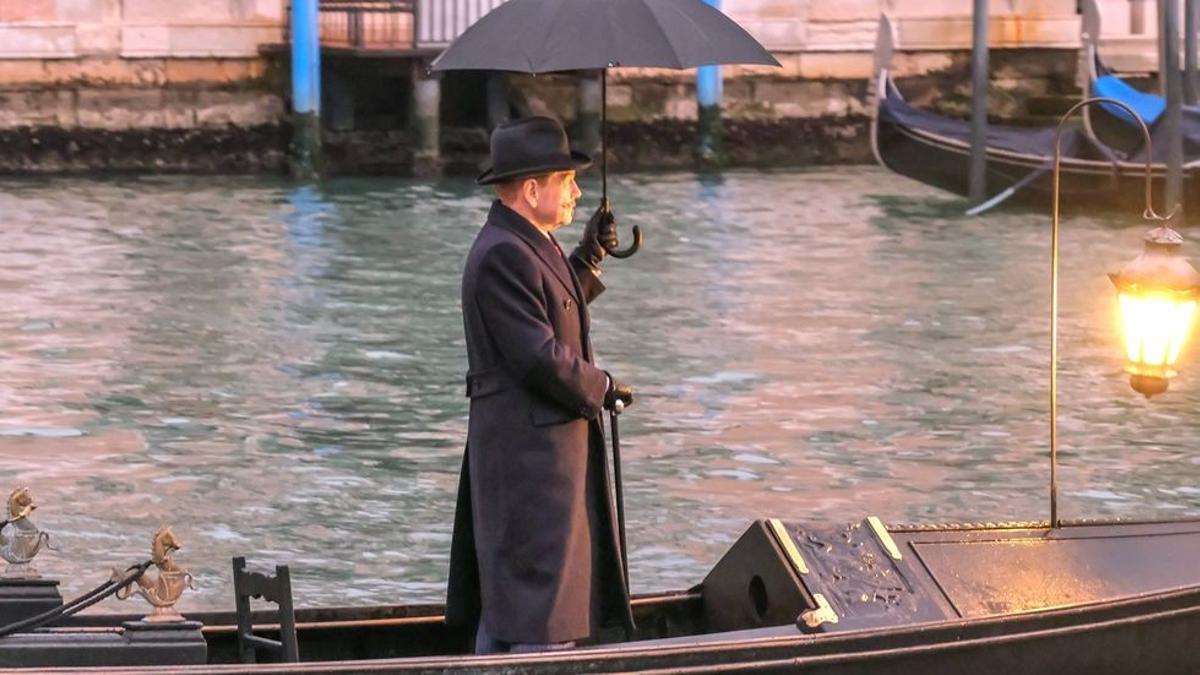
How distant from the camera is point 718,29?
4078 mm

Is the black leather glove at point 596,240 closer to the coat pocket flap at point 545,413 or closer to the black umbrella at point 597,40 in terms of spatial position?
the black umbrella at point 597,40

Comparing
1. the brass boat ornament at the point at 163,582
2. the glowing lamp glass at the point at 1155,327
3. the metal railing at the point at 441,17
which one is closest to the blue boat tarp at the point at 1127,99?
the metal railing at the point at 441,17

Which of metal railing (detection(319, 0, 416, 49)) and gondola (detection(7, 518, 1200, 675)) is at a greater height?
metal railing (detection(319, 0, 416, 49))

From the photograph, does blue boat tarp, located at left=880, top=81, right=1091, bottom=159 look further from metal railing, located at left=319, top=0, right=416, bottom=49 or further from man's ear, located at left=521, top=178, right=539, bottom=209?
man's ear, located at left=521, top=178, right=539, bottom=209

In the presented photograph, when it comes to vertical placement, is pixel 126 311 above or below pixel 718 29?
below

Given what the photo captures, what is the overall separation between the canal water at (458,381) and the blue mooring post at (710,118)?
245 cm

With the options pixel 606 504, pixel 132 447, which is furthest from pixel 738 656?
pixel 132 447

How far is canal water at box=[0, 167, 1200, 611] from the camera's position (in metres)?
6.96

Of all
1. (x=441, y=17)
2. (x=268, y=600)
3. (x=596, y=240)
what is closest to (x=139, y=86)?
(x=441, y=17)

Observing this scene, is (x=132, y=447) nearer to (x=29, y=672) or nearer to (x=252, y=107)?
(x=29, y=672)

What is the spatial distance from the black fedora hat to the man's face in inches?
1.1

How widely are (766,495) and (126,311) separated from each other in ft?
15.0

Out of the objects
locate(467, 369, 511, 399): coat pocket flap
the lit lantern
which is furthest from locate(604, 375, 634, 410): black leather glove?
the lit lantern

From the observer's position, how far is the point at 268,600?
3.71 meters
